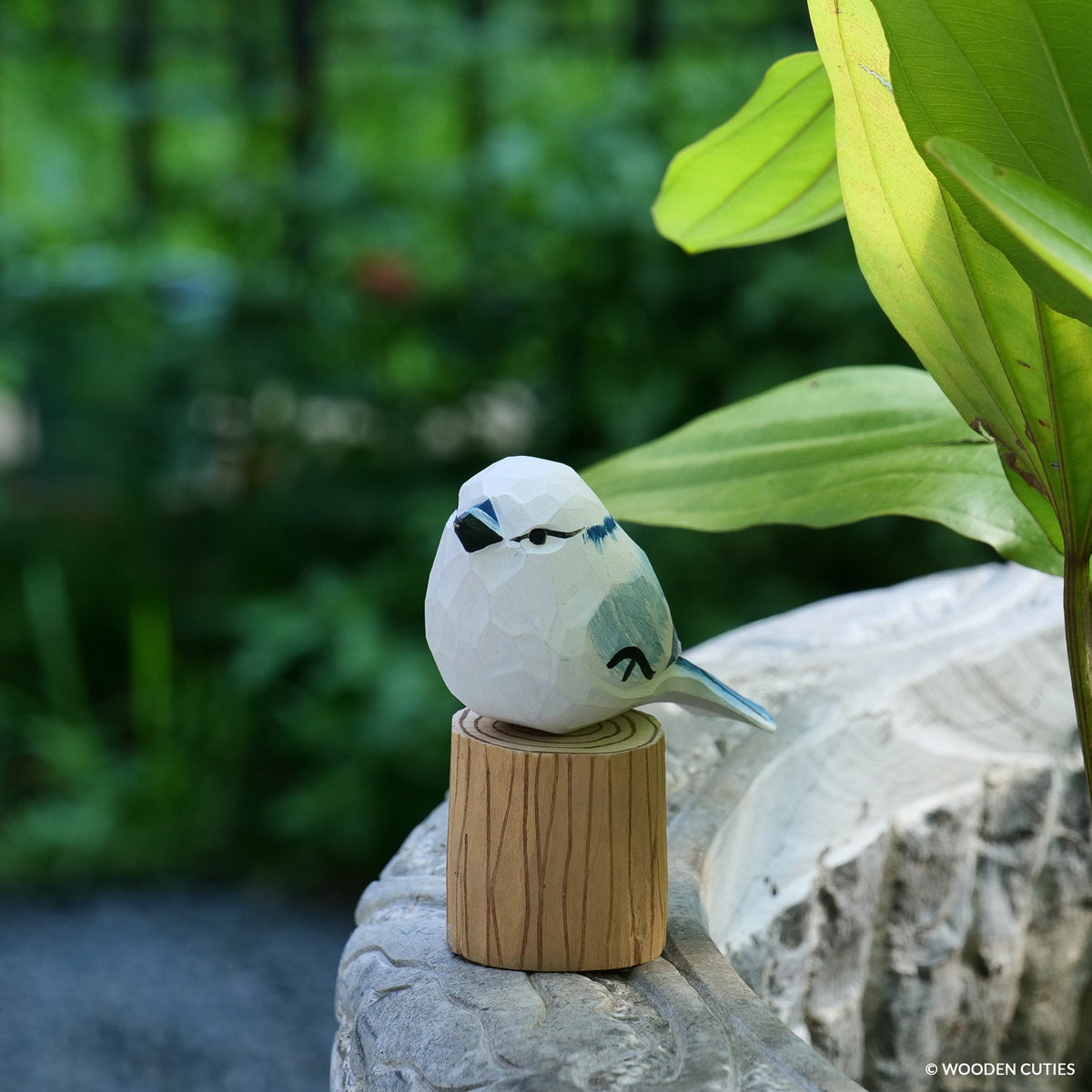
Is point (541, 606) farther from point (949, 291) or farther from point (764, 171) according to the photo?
point (764, 171)

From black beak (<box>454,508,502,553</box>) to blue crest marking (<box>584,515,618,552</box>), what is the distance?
1.6 inches

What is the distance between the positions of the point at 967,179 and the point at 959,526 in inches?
11.1

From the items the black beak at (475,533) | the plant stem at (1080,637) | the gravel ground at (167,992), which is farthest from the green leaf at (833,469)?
the gravel ground at (167,992)

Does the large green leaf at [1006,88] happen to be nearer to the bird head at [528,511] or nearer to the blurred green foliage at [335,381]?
the bird head at [528,511]

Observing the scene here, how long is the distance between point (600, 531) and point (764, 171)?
0.29 meters

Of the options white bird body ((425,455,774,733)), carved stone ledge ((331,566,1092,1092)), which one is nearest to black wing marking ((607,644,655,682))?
white bird body ((425,455,774,733))

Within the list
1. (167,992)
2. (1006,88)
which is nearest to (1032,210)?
(1006,88)

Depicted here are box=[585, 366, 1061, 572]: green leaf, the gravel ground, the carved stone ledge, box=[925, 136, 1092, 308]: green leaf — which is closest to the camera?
box=[925, 136, 1092, 308]: green leaf

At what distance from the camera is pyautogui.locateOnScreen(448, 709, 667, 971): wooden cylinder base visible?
0.53 m

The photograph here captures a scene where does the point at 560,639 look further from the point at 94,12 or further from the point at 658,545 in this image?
the point at 94,12

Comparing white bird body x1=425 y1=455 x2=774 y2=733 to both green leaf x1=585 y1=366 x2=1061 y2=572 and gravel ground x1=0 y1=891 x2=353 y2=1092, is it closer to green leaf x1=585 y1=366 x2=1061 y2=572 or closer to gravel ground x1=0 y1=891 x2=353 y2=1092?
green leaf x1=585 y1=366 x2=1061 y2=572

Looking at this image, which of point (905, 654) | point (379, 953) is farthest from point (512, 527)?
point (905, 654)

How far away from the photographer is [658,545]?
5.58 feet

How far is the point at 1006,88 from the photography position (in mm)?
461
